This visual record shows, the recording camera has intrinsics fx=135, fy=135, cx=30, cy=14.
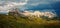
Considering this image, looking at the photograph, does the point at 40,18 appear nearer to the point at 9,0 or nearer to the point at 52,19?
the point at 52,19

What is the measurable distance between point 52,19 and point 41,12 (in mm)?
125

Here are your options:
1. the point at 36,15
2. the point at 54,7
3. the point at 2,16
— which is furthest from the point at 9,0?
the point at 54,7

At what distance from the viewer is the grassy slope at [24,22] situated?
1.29 meters

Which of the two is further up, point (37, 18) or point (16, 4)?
point (16, 4)

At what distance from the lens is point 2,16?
1332 mm

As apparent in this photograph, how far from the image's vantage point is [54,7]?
1312 mm

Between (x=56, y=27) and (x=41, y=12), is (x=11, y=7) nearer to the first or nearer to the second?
(x=41, y=12)

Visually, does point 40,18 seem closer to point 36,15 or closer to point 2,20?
point 36,15

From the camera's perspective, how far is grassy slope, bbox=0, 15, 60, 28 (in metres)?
1.29

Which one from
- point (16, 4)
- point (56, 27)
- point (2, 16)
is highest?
point (16, 4)

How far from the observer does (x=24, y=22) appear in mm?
1314

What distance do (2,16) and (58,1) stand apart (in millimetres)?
566

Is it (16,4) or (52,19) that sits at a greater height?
(16,4)

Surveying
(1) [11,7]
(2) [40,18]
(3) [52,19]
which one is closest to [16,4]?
(1) [11,7]
